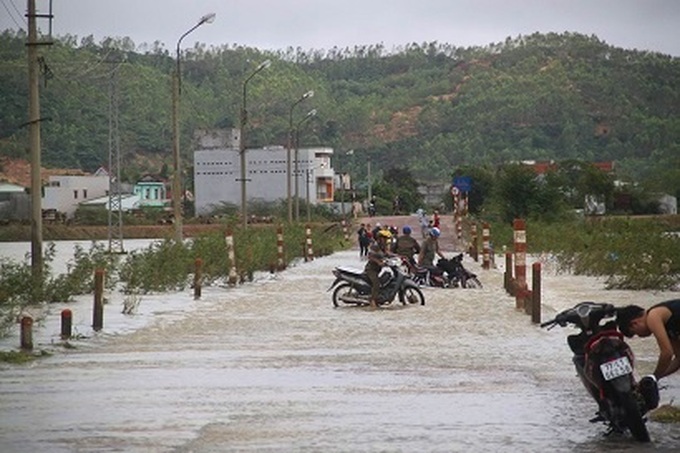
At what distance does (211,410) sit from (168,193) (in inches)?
6120

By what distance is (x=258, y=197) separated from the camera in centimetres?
14888

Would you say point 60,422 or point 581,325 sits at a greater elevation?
point 581,325

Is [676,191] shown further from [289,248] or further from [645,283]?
[645,283]

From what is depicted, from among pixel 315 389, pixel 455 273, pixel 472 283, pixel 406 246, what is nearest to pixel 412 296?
pixel 455 273

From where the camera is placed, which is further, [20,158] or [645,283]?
[20,158]

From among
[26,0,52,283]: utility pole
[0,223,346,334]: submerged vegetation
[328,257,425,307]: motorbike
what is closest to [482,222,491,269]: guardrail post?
[0,223,346,334]: submerged vegetation

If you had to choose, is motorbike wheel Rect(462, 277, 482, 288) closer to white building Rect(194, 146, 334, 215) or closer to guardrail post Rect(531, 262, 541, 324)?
guardrail post Rect(531, 262, 541, 324)

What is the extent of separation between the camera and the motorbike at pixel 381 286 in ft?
96.7

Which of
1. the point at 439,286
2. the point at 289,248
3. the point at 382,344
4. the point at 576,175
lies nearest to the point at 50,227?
the point at 576,175

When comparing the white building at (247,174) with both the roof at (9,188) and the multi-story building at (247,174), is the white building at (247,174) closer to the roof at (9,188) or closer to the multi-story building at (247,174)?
the multi-story building at (247,174)

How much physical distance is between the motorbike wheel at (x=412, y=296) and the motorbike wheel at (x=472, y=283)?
5.75 metres

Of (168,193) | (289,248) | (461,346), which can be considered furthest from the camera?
(168,193)

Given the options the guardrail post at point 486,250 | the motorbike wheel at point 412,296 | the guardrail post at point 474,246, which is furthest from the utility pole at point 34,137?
the guardrail post at point 474,246

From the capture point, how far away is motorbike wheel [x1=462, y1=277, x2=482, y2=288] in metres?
37.0
